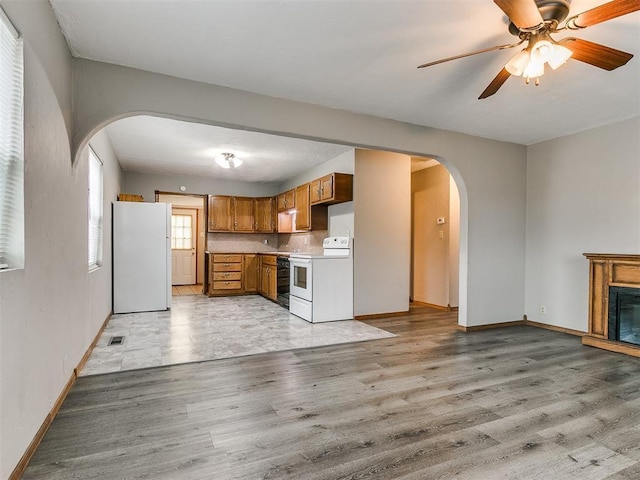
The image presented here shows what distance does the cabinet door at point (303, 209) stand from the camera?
6134 mm

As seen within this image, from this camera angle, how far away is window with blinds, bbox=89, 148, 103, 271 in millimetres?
3855

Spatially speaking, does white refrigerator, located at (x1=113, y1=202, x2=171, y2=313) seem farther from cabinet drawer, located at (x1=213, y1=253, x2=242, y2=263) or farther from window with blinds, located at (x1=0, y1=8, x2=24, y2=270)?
window with blinds, located at (x1=0, y1=8, x2=24, y2=270)

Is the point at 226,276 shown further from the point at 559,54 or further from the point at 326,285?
the point at 559,54

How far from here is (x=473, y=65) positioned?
8.86ft

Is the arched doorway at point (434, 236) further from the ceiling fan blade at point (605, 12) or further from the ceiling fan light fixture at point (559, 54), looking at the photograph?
the ceiling fan blade at point (605, 12)

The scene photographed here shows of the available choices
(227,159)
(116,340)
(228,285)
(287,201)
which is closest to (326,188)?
(227,159)

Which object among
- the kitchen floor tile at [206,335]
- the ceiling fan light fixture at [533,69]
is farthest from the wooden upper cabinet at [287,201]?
the ceiling fan light fixture at [533,69]

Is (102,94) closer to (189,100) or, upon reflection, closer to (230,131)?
(189,100)

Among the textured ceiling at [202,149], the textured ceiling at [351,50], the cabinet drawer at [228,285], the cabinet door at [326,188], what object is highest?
the textured ceiling at [351,50]

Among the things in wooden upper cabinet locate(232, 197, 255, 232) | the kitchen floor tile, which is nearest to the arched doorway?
the kitchen floor tile

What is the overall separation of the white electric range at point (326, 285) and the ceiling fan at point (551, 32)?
312cm

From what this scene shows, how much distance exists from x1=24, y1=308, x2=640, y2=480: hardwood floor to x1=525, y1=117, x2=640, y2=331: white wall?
127 cm

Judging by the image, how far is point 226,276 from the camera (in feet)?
24.1

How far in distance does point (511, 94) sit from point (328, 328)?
3273 mm
